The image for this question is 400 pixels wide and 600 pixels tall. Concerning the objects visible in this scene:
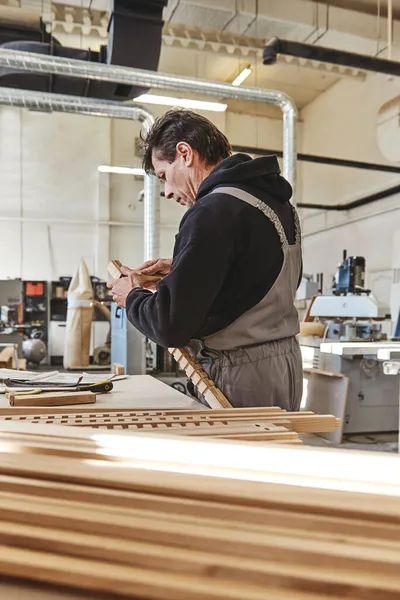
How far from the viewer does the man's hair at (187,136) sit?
53.4 inches

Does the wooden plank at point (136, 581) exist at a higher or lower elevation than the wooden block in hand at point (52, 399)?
higher

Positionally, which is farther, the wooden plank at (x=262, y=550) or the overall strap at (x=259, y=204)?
the overall strap at (x=259, y=204)

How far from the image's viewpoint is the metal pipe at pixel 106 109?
5.16 meters

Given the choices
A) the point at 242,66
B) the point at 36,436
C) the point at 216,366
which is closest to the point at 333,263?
the point at 242,66

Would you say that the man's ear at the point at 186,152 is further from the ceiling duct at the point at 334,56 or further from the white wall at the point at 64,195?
the white wall at the point at 64,195

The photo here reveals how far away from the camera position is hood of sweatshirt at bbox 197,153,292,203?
3.89ft

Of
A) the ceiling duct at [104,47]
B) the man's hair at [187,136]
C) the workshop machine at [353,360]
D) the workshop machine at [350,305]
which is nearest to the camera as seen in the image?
the man's hair at [187,136]

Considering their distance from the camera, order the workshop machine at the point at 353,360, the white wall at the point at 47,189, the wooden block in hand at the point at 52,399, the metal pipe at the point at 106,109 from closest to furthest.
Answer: the wooden block in hand at the point at 52,399
the workshop machine at the point at 353,360
the metal pipe at the point at 106,109
the white wall at the point at 47,189

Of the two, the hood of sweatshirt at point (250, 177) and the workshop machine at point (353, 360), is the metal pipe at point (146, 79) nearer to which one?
the workshop machine at point (353, 360)

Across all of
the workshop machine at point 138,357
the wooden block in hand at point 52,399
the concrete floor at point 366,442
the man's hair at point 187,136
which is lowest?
the concrete floor at point 366,442

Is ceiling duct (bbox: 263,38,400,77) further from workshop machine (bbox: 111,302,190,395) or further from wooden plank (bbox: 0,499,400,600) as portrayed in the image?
wooden plank (bbox: 0,499,400,600)

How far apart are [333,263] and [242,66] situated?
371 centimetres

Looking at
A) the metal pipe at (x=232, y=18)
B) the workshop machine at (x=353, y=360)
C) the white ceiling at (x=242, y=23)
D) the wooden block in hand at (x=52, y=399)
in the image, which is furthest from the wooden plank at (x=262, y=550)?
the metal pipe at (x=232, y=18)

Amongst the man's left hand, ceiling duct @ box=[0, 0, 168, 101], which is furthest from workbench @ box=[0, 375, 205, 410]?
ceiling duct @ box=[0, 0, 168, 101]
